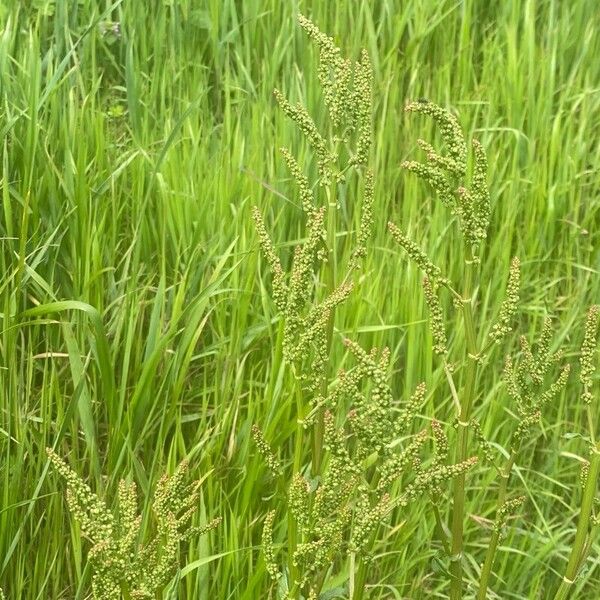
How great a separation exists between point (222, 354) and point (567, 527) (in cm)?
97

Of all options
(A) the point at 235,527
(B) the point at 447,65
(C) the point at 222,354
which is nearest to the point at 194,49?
(B) the point at 447,65

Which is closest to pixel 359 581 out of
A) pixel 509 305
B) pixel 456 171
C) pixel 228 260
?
pixel 509 305

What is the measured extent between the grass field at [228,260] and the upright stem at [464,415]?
1.5 inches

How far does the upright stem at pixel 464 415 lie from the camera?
1646 millimetres

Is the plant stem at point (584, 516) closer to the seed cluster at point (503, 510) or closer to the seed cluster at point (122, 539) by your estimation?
the seed cluster at point (503, 510)

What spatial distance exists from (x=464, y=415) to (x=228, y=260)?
1012 millimetres

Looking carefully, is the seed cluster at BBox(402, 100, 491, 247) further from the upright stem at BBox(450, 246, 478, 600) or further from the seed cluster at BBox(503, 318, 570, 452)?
the seed cluster at BBox(503, 318, 570, 452)

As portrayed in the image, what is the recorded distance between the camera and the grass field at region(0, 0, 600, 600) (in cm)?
215

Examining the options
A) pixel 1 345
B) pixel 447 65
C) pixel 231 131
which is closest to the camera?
pixel 1 345

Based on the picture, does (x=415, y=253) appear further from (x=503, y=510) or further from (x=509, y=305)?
(x=503, y=510)

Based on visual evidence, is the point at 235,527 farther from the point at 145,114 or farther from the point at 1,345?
the point at 145,114

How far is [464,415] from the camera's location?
5.50ft

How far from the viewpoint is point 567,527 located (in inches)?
98.3

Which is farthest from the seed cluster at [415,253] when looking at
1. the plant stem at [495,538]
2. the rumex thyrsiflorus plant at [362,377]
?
the plant stem at [495,538]
